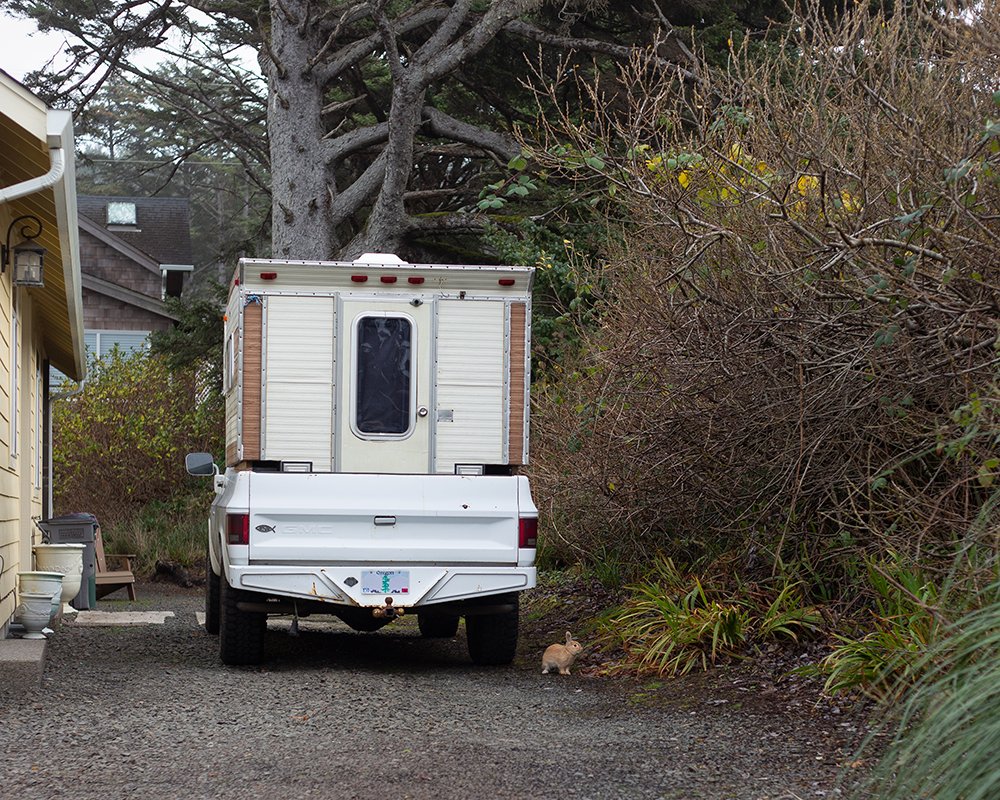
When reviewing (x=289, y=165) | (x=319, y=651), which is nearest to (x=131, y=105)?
(x=289, y=165)

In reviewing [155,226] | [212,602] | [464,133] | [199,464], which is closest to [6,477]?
[199,464]

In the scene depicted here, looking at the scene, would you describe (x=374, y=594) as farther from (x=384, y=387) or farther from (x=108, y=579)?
(x=108, y=579)

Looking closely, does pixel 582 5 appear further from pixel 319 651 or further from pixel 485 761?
pixel 485 761

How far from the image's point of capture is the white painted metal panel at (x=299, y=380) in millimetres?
8500

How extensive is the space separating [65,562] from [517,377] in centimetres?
548

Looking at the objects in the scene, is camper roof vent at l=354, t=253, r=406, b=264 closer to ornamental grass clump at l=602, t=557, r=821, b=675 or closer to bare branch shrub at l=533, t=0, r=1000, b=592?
bare branch shrub at l=533, t=0, r=1000, b=592

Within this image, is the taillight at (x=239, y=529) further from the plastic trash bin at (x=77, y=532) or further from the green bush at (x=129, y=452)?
the green bush at (x=129, y=452)

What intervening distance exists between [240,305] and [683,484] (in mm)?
3172

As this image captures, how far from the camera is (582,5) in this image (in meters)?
16.8

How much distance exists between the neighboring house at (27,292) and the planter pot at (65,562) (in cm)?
21

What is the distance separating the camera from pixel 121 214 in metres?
36.8

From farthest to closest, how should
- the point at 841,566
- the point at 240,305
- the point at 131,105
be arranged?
the point at 131,105
the point at 240,305
the point at 841,566

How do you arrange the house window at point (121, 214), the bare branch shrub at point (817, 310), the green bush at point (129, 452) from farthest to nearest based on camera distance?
the house window at point (121, 214) → the green bush at point (129, 452) → the bare branch shrub at point (817, 310)

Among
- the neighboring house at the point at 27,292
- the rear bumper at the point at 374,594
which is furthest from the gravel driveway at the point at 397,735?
the neighboring house at the point at 27,292
